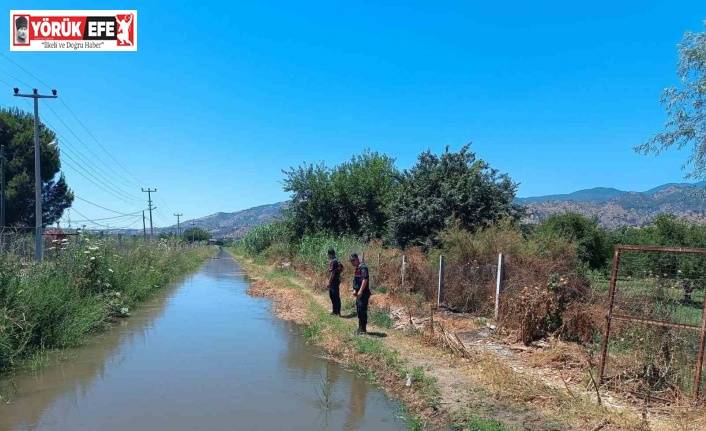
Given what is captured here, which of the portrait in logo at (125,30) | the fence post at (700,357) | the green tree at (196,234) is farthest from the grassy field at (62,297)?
the green tree at (196,234)

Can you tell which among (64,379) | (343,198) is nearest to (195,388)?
(64,379)

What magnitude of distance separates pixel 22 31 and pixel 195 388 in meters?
13.2

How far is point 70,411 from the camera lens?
6.79 meters

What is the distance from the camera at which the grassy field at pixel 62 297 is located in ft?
29.5

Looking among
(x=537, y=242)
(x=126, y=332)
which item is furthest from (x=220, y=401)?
(x=537, y=242)

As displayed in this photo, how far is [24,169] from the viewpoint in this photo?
124 feet

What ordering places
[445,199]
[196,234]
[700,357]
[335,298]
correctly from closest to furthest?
1. [700,357]
2. [335,298]
3. [445,199]
4. [196,234]

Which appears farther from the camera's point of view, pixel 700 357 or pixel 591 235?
pixel 591 235

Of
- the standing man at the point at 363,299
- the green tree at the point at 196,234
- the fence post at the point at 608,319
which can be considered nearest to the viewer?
the fence post at the point at 608,319

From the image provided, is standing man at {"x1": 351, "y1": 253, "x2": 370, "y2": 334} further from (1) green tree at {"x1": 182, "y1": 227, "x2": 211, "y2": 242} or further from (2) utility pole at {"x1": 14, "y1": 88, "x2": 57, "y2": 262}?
(1) green tree at {"x1": 182, "y1": 227, "x2": 211, "y2": 242}

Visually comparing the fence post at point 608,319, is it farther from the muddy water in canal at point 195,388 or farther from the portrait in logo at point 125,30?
the portrait in logo at point 125,30

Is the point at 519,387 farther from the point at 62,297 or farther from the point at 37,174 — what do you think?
the point at 37,174

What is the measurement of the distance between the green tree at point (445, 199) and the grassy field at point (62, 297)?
11.5m

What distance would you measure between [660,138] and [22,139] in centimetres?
4349
